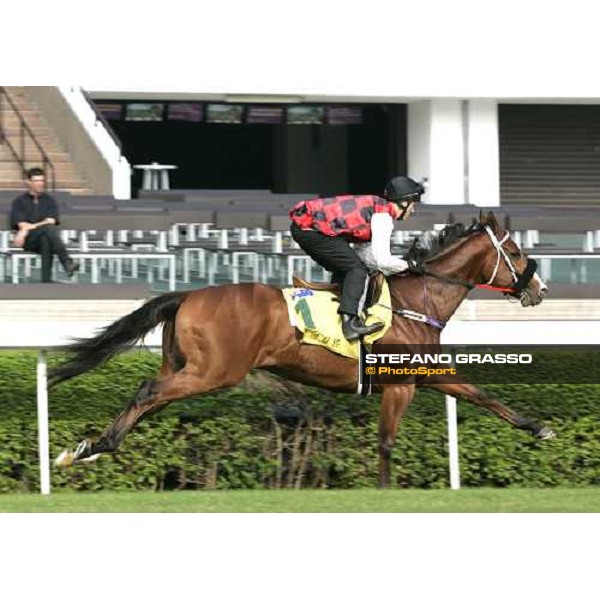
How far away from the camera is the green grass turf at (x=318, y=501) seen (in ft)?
25.7

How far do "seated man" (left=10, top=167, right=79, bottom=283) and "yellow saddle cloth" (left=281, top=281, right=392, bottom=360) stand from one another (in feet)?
15.7

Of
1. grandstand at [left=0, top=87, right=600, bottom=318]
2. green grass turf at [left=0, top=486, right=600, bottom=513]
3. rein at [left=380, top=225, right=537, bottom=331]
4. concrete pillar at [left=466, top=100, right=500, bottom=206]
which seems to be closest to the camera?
green grass turf at [left=0, top=486, right=600, bottom=513]

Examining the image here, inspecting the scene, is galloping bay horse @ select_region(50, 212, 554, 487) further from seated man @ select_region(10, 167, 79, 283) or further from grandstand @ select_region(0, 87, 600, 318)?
grandstand @ select_region(0, 87, 600, 318)

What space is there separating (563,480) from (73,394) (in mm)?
2662

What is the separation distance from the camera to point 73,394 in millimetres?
9625

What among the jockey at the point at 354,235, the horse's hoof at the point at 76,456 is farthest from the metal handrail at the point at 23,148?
the horse's hoof at the point at 76,456

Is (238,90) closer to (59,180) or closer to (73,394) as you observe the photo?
(59,180)

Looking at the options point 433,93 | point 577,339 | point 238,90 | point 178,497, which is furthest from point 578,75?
point 178,497

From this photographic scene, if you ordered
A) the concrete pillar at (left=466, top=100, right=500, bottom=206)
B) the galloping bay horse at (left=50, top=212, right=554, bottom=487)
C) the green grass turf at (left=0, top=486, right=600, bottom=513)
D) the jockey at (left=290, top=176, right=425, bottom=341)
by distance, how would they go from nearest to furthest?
the green grass turf at (left=0, top=486, right=600, bottom=513), the galloping bay horse at (left=50, top=212, right=554, bottom=487), the jockey at (left=290, top=176, right=425, bottom=341), the concrete pillar at (left=466, top=100, right=500, bottom=206)

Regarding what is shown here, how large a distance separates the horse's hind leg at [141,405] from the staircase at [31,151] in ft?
46.2

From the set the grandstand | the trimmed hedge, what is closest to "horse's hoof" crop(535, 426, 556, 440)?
the trimmed hedge

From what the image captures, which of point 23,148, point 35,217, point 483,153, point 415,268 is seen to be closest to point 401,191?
point 415,268

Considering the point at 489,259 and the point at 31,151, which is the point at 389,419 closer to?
the point at 489,259

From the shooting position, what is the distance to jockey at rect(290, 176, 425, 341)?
9.33 m
